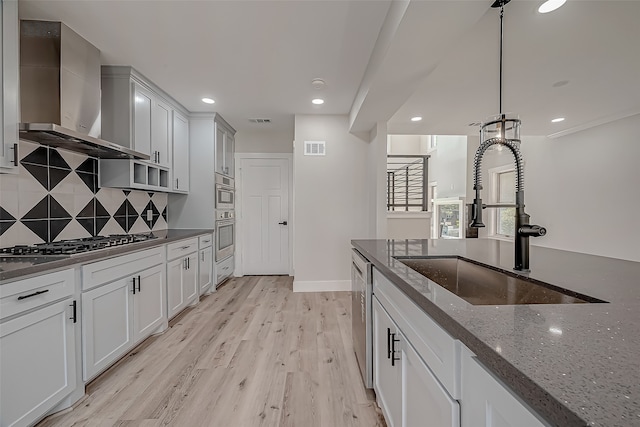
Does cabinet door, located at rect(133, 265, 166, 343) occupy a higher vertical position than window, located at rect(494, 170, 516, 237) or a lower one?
lower

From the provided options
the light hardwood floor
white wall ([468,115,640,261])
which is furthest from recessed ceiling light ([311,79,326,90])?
white wall ([468,115,640,261])

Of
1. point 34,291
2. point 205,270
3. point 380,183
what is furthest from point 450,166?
point 34,291

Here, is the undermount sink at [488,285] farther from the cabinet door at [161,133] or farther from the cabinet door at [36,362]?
the cabinet door at [161,133]

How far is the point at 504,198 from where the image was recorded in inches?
242

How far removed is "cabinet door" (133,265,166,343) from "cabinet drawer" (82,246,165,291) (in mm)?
77

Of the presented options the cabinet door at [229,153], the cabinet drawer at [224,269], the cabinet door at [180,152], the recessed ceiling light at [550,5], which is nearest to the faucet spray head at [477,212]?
the recessed ceiling light at [550,5]

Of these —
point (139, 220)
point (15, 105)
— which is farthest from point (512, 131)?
point (139, 220)

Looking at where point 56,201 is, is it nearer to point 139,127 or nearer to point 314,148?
point 139,127

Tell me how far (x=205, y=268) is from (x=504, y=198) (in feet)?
20.0

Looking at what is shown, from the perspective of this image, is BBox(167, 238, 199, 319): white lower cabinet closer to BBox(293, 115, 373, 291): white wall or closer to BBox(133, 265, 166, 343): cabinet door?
BBox(133, 265, 166, 343): cabinet door

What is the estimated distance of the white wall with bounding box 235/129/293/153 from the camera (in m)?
4.98

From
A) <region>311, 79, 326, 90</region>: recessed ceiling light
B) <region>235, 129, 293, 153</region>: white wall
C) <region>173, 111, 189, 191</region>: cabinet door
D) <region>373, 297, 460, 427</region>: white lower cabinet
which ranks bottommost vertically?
<region>373, 297, 460, 427</region>: white lower cabinet

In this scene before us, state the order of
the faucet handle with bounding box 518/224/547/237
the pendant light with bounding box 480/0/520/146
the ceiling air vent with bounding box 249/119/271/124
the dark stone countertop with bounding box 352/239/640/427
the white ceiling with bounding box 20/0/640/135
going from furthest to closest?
the ceiling air vent with bounding box 249/119/271/124
the white ceiling with bounding box 20/0/640/135
the pendant light with bounding box 480/0/520/146
the faucet handle with bounding box 518/224/547/237
the dark stone countertop with bounding box 352/239/640/427

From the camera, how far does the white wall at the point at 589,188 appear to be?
3920 mm
